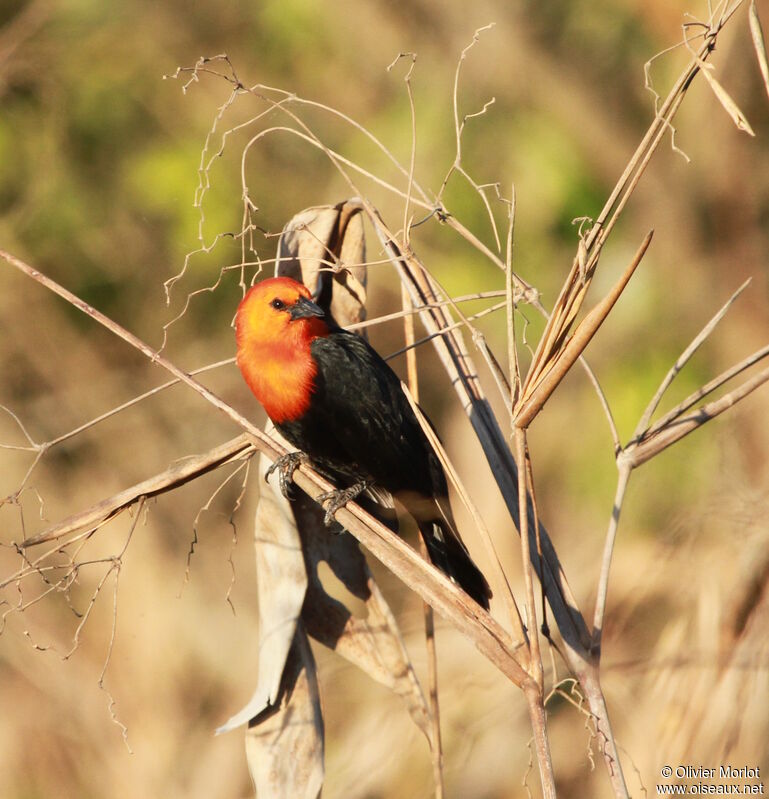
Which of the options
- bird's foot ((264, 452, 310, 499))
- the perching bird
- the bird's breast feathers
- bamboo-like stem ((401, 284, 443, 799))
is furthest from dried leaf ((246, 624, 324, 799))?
the bird's breast feathers

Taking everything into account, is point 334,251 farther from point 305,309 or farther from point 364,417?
point 364,417

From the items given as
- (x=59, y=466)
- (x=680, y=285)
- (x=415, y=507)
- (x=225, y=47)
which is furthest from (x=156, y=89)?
(x=415, y=507)

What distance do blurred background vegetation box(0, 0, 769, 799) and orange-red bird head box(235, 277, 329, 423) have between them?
3.92 feet

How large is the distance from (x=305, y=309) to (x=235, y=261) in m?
2.42

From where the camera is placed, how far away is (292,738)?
2053 mm

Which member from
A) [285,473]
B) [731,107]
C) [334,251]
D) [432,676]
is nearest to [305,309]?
[334,251]

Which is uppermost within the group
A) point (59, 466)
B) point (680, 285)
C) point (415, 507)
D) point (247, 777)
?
point (59, 466)

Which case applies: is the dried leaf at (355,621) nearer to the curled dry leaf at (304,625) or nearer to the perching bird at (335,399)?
the curled dry leaf at (304,625)

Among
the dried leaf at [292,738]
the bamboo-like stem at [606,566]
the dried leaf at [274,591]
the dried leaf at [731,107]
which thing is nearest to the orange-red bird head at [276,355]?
the dried leaf at [274,591]

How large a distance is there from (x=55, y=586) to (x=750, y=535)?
1770 millimetres

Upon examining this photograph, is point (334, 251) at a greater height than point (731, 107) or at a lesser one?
greater

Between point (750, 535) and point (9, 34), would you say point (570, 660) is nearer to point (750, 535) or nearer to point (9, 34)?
point (750, 535)

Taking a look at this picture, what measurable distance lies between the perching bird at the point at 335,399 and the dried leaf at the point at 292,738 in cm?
61

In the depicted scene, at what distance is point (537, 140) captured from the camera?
16.6 feet
